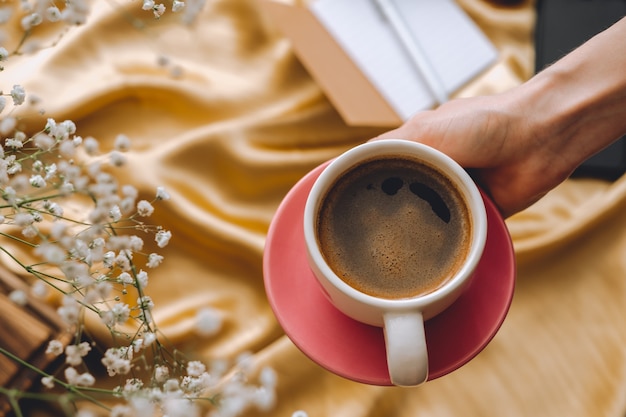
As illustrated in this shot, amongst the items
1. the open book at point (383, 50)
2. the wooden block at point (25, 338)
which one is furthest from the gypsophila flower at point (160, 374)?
the open book at point (383, 50)

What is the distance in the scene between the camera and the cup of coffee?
573 mm

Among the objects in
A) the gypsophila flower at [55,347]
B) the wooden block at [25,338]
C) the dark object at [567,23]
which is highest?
the gypsophila flower at [55,347]

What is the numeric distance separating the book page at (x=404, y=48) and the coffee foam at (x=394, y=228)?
0.28 metres

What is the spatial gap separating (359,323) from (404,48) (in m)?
0.44

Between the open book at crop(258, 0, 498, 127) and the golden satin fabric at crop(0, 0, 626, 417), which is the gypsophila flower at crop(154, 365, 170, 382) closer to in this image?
the golden satin fabric at crop(0, 0, 626, 417)

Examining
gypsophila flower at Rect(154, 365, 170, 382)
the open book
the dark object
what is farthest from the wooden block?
the dark object

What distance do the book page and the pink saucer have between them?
0.96ft

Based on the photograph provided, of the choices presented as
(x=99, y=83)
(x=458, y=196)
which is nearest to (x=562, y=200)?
(x=458, y=196)

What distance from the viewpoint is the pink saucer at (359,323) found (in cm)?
60

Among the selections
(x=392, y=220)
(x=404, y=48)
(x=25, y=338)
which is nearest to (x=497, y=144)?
(x=392, y=220)

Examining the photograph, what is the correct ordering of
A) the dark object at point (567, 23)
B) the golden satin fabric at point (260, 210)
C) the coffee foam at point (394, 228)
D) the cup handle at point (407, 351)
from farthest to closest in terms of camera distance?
the dark object at point (567, 23), the golden satin fabric at point (260, 210), the coffee foam at point (394, 228), the cup handle at point (407, 351)

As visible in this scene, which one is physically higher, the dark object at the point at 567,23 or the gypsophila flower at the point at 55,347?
the gypsophila flower at the point at 55,347

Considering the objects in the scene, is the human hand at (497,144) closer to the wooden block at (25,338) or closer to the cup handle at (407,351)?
the cup handle at (407,351)

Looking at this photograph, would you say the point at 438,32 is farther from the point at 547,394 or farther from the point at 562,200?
the point at 547,394
